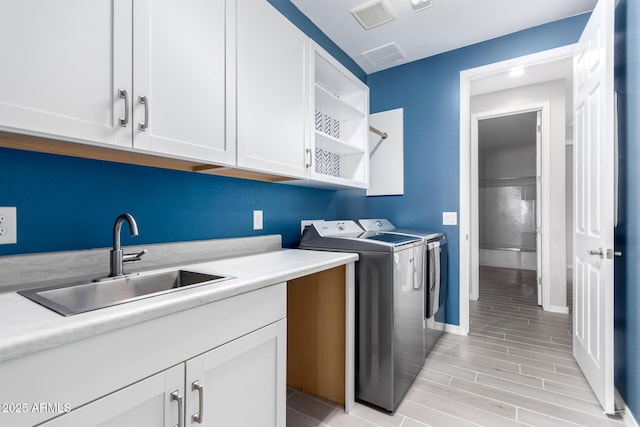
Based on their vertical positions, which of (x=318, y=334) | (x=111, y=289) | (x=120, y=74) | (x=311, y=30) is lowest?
(x=318, y=334)

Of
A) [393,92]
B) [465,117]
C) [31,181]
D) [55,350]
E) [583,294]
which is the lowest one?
[583,294]

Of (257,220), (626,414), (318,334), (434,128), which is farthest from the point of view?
(434,128)

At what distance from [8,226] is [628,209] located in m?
2.78

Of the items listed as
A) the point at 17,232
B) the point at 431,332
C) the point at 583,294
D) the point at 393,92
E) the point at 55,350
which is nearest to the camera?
the point at 55,350

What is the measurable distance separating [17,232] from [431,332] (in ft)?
8.32

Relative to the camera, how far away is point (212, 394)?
93 centimetres

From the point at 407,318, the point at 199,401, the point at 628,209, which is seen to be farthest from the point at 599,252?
the point at 199,401

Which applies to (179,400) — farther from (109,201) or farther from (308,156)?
(308,156)

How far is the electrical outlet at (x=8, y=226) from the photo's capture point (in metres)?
0.99

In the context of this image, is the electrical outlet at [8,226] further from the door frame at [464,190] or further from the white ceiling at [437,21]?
the door frame at [464,190]

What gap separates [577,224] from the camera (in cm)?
211

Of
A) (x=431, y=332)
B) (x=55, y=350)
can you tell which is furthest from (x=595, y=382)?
(x=55, y=350)

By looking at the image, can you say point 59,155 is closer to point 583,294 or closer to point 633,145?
point 633,145

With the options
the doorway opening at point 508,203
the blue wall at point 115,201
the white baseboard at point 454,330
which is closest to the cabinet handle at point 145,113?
the blue wall at point 115,201
